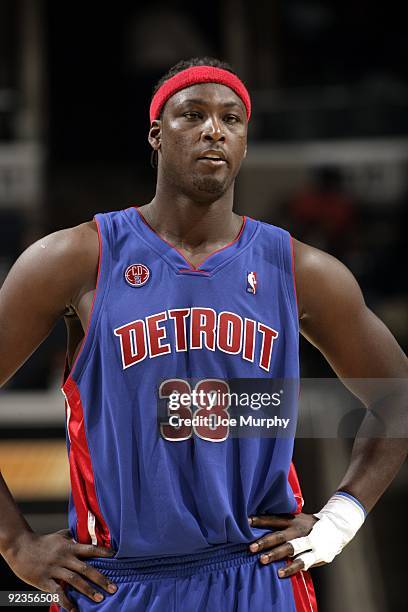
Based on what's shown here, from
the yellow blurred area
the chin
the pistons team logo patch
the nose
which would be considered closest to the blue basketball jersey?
the pistons team logo patch

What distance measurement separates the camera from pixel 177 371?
2125mm

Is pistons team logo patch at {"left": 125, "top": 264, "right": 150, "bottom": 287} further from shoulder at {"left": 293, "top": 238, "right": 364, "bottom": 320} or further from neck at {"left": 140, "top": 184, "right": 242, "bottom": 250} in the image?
shoulder at {"left": 293, "top": 238, "right": 364, "bottom": 320}

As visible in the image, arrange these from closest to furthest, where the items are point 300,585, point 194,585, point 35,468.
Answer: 1. point 194,585
2. point 300,585
3. point 35,468

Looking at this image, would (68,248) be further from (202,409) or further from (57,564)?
(57,564)

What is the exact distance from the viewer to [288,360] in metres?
2.19

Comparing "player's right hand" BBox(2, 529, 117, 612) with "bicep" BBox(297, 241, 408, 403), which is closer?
"player's right hand" BBox(2, 529, 117, 612)

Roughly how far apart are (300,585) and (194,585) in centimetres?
26

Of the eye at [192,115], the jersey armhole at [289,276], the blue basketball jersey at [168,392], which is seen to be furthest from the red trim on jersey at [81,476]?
the eye at [192,115]

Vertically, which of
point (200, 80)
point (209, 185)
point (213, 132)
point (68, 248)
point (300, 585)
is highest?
point (200, 80)

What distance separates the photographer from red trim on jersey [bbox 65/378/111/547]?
215 cm

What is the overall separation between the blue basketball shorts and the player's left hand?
24 millimetres

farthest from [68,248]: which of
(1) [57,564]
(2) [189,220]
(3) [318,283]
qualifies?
(1) [57,564]

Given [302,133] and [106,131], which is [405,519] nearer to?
[302,133]

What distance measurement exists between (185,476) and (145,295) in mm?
380
